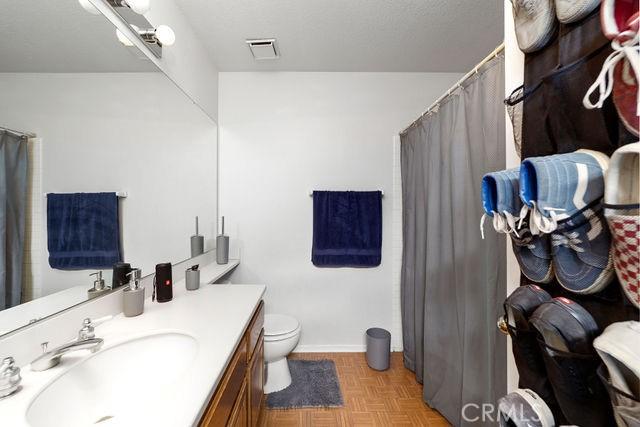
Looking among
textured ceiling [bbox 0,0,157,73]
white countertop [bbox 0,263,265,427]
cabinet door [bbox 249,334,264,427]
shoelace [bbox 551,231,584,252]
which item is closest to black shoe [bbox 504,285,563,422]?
shoelace [bbox 551,231,584,252]

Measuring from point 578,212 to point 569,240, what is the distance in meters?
0.06

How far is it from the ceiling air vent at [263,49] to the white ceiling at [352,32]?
5 cm

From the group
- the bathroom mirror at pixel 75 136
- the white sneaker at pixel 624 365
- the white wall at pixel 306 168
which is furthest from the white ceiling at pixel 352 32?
the white sneaker at pixel 624 365

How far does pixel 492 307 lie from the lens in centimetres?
115

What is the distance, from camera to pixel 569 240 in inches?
19.2

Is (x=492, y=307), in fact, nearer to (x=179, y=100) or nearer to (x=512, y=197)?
(x=512, y=197)

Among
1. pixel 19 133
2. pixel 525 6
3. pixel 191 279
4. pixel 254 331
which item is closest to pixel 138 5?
pixel 19 133

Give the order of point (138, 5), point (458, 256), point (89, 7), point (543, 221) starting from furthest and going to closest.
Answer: point (458, 256) → point (138, 5) → point (89, 7) → point (543, 221)

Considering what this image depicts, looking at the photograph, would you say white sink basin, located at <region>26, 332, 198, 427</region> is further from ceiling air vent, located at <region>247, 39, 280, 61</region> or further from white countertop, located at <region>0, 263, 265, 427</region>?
ceiling air vent, located at <region>247, 39, 280, 61</region>

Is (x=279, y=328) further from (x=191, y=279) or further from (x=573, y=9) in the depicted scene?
(x=573, y=9)

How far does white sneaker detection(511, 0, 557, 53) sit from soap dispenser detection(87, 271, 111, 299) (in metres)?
1.62

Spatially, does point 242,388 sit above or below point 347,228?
below

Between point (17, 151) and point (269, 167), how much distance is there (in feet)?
4.94

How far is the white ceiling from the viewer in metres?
1.48
